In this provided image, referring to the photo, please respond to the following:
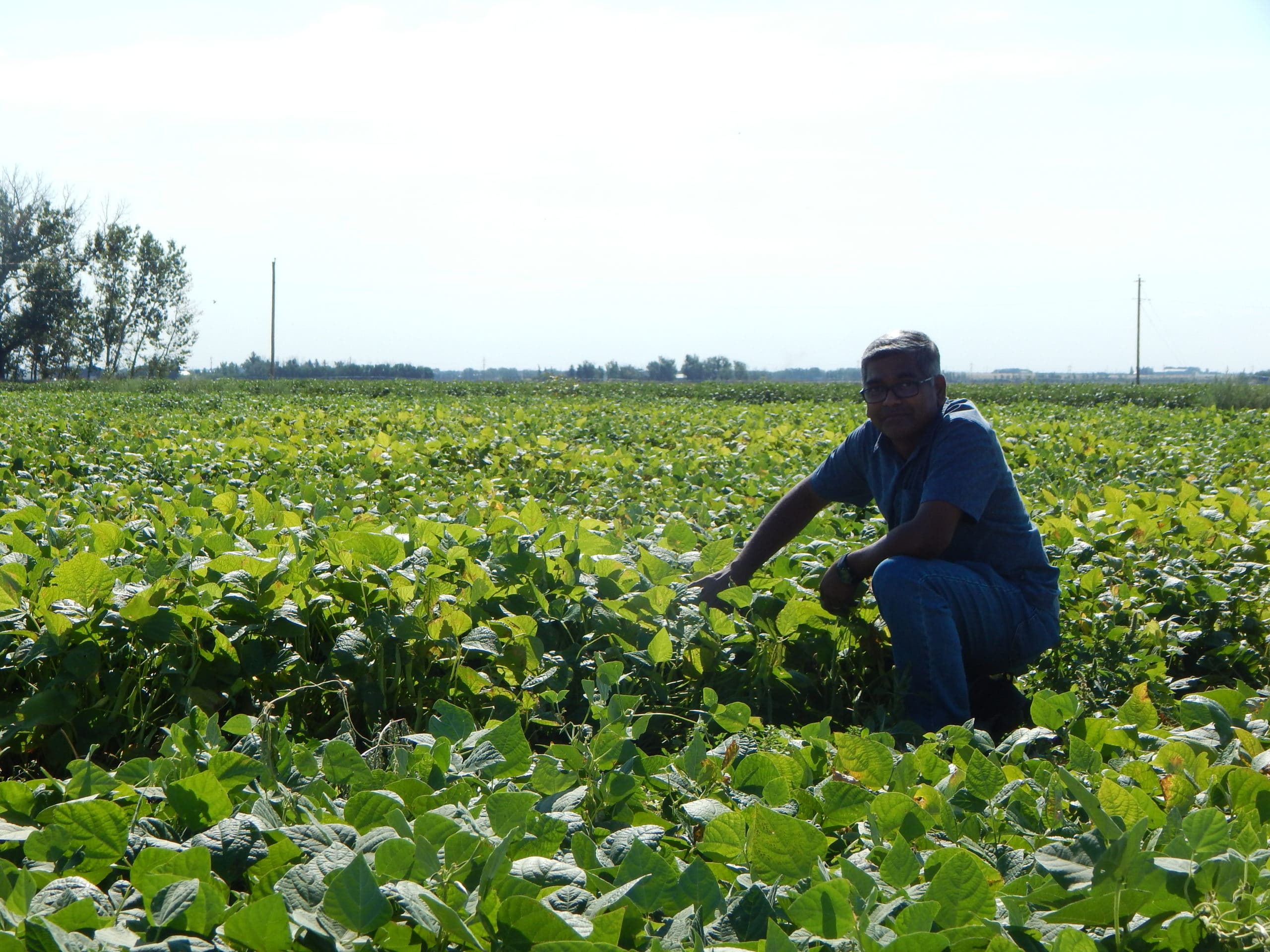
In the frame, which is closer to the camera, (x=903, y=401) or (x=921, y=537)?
(x=921, y=537)

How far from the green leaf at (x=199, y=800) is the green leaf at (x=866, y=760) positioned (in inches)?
43.2

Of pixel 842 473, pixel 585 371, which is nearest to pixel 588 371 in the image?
pixel 585 371

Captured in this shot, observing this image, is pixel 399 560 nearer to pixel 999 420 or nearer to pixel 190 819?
pixel 190 819

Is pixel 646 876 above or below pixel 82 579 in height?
below

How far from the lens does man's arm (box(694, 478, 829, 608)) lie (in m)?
3.61

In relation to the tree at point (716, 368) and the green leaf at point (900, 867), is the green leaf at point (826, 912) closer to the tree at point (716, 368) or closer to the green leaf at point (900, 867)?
the green leaf at point (900, 867)

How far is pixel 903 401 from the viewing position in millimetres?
3412

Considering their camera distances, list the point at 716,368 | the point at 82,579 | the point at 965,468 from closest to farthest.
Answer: the point at 82,579
the point at 965,468
the point at 716,368

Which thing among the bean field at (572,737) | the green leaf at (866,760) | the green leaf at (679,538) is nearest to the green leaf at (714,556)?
the bean field at (572,737)

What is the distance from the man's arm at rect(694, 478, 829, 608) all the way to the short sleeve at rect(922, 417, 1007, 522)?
0.53 metres

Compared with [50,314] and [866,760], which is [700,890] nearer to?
[866,760]

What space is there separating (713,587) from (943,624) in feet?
2.51

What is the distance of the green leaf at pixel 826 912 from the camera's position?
3.98ft

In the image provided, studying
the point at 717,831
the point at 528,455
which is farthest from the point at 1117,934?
the point at 528,455
